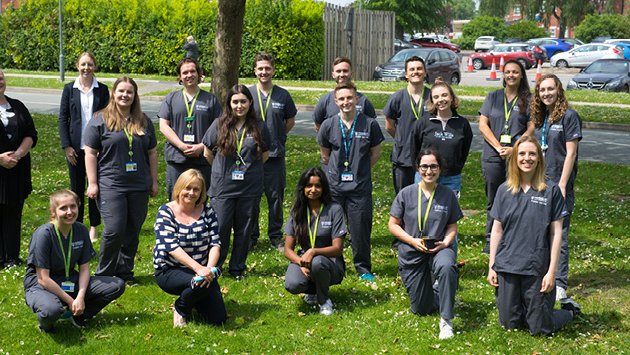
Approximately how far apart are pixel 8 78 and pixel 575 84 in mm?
21576

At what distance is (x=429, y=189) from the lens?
7539 mm

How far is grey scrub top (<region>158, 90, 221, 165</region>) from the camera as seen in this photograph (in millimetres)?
9164

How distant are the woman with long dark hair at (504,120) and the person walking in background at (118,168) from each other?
11.8 ft

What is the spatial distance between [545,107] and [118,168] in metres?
4.02

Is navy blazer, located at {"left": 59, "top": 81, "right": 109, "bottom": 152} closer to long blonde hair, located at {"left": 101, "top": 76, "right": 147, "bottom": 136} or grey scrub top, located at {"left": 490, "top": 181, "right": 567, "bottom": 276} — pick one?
long blonde hair, located at {"left": 101, "top": 76, "right": 147, "bottom": 136}

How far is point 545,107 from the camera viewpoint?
8.20 meters

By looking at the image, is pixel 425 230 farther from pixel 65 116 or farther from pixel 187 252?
pixel 65 116

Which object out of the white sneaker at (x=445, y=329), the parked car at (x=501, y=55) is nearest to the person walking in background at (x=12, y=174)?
the white sneaker at (x=445, y=329)

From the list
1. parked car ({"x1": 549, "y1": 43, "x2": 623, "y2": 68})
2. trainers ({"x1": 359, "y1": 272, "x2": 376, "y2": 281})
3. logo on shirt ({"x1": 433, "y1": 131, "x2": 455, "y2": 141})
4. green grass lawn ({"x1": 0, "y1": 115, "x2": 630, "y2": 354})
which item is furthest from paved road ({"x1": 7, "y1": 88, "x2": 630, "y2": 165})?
parked car ({"x1": 549, "y1": 43, "x2": 623, "y2": 68})

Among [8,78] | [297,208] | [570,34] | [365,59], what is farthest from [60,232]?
[570,34]

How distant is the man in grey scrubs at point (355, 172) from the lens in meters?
8.61

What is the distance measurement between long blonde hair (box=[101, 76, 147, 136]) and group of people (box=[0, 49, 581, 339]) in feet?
0.04

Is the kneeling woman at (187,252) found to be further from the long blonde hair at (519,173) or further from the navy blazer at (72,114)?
the navy blazer at (72,114)

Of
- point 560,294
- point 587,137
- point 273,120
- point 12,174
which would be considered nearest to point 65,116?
point 12,174
